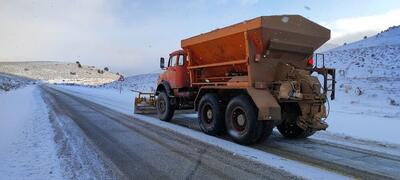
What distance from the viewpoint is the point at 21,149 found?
8.37m

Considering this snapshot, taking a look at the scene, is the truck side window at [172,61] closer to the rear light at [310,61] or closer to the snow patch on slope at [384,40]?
the rear light at [310,61]

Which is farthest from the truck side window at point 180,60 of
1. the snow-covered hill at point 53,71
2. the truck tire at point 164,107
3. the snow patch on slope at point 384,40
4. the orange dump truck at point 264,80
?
the snow-covered hill at point 53,71

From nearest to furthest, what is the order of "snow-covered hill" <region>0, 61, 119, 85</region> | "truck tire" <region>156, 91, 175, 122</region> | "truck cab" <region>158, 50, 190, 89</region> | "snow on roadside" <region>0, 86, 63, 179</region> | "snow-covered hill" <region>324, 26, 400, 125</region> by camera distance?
"snow on roadside" <region>0, 86, 63, 179</region>
"truck cab" <region>158, 50, 190, 89</region>
"truck tire" <region>156, 91, 175, 122</region>
"snow-covered hill" <region>324, 26, 400, 125</region>
"snow-covered hill" <region>0, 61, 119, 85</region>

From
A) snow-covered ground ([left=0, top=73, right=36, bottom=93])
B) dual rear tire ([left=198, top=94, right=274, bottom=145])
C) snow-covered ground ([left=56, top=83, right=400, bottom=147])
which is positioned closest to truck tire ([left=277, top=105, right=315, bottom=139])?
snow-covered ground ([left=56, top=83, right=400, bottom=147])

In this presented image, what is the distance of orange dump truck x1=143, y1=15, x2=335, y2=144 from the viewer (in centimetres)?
957

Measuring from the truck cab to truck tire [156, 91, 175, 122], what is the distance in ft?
1.74

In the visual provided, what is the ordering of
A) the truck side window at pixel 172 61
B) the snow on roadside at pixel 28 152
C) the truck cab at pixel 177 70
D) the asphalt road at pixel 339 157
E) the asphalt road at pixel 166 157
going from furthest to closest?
the truck side window at pixel 172 61 < the truck cab at pixel 177 70 < the asphalt road at pixel 339 157 < the asphalt road at pixel 166 157 < the snow on roadside at pixel 28 152

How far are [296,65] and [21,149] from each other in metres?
6.71

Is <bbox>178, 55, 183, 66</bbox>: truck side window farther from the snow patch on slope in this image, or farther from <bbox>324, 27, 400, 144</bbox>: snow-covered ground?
the snow patch on slope

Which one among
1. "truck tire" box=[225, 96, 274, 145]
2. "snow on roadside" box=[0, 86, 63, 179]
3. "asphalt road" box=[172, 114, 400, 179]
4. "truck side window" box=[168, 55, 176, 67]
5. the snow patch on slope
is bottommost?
"asphalt road" box=[172, 114, 400, 179]

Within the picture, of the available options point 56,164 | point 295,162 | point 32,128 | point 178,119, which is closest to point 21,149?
point 56,164

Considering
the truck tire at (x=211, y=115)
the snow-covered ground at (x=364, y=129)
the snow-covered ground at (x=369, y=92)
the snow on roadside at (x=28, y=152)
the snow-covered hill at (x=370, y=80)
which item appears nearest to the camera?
the snow on roadside at (x=28, y=152)

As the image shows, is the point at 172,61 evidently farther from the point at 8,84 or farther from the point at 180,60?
the point at 8,84

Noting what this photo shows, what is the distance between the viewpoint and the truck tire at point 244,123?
9.51 meters
